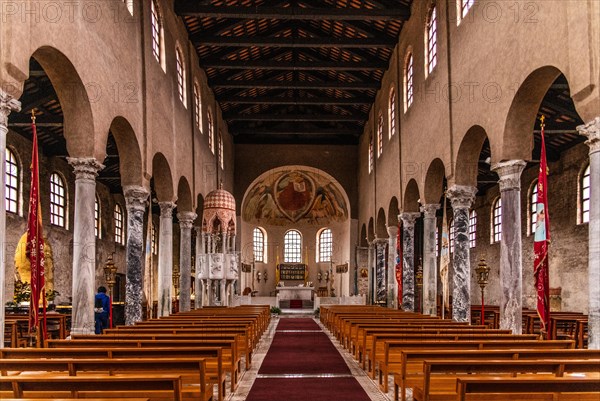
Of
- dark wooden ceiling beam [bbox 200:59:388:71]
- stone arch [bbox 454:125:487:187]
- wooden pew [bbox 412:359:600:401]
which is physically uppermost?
dark wooden ceiling beam [bbox 200:59:388:71]

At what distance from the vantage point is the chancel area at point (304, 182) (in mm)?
8781

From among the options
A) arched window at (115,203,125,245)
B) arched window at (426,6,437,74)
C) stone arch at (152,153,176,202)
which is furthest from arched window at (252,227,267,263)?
arched window at (426,6,437,74)

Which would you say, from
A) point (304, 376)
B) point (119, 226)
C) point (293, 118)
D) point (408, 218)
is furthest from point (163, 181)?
point (293, 118)

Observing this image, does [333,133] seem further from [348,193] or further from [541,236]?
[541,236]

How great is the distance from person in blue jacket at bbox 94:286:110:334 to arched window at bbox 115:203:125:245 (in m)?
18.4

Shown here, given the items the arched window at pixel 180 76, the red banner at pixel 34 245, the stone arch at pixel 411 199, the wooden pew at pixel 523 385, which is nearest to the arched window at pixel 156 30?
the arched window at pixel 180 76

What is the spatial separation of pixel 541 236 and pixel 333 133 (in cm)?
2724

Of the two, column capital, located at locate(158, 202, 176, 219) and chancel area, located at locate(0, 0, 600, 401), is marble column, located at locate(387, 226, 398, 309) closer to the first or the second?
chancel area, located at locate(0, 0, 600, 401)

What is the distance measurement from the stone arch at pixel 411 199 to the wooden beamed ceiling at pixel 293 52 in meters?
6.23

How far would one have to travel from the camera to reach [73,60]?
1245cm

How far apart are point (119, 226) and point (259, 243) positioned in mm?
12889

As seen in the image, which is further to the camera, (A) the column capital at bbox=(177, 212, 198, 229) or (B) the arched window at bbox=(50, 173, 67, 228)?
(B) the arched window at bbox=(50, 173, 67, 228)

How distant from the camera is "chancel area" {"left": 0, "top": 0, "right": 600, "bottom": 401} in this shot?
8.78m

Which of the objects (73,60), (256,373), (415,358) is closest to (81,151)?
(73,60)
